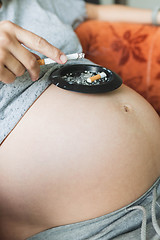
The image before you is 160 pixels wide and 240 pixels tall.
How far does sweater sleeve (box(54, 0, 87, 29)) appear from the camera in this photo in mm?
1088

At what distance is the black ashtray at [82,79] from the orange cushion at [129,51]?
453 mm

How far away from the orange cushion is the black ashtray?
0.45 metres

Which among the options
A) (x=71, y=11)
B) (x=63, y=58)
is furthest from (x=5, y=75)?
(x=71, y=11)

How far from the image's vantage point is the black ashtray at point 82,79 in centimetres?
61

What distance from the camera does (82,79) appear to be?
681 millimetres

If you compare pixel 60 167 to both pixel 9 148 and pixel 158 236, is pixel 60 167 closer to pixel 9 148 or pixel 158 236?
pixel 9 148

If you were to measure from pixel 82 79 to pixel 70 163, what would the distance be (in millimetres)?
234

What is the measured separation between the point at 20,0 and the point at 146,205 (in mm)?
789

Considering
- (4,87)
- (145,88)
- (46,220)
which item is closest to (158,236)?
(46,220)

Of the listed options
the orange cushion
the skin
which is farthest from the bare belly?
the orange cushion

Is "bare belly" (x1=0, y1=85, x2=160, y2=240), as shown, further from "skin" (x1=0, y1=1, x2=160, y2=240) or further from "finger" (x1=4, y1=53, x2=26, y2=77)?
"finger" (x1=4, y1=53, x2=26, y2=77)

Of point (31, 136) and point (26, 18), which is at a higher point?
point (26, 18)

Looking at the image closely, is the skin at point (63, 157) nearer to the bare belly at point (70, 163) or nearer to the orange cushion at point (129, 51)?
the bare belly at point (70, 163)

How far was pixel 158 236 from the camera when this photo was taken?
1.83 ft
